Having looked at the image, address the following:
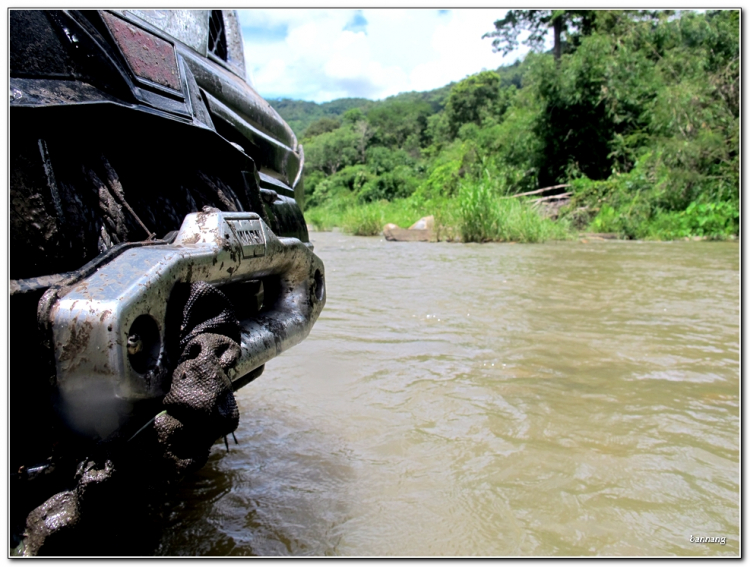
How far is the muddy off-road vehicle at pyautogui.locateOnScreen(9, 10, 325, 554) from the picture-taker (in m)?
0.88

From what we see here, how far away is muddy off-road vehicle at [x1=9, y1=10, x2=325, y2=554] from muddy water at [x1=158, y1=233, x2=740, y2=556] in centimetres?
59

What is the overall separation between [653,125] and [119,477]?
57.4 ft

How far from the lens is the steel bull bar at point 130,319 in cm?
86

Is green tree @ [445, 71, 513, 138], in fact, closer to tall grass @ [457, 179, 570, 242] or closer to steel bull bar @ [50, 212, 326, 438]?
tall grass @ [457, 179, 570, 242]

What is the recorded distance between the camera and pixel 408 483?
5.94 ft

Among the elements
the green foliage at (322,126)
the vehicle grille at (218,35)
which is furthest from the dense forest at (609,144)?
the green foliage at (322,126)

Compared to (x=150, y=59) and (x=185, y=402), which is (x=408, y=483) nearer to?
(x=185, y=402)

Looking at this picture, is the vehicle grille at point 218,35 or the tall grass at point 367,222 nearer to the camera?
the vehicle grille at point 218,35

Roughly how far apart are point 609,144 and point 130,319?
63.1 feet

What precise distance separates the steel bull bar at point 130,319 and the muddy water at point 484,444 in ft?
2.21

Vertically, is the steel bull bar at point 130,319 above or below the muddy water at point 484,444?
above

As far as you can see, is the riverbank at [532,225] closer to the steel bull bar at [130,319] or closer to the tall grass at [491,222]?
the tall grass at [491,222]

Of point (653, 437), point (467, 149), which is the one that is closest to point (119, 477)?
point (653, 437)

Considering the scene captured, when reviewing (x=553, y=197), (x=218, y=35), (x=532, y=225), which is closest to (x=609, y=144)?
(x=553, y=197)
